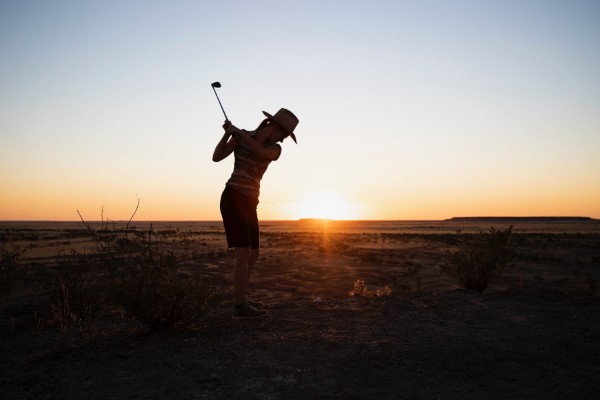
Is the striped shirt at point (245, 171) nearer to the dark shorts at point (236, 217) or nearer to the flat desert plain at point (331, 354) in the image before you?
the dark shorts at point (236, 217)

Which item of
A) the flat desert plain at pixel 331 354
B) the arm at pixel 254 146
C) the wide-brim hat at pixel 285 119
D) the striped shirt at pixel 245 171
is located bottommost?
the flat desert plain at pixel 331 354

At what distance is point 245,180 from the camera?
4598mm

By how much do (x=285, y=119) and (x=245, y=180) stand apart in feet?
2.65

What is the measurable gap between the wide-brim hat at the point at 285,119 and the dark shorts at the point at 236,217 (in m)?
0.87

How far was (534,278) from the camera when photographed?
13.3m

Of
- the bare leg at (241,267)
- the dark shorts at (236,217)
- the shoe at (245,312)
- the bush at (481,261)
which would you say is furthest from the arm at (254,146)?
the bush at (481,261)

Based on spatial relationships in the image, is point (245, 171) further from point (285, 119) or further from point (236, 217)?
point (285, 119)

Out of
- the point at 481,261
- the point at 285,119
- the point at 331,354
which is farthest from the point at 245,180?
the point at 481,261

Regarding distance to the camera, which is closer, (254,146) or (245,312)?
(254,146)

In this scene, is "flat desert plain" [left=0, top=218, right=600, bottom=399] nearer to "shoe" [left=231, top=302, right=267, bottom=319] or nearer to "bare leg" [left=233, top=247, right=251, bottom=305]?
"shoe" [left=231, top=302, right=267, bottom=319]

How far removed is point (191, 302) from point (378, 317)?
6.93ft

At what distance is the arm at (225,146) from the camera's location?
4559mm

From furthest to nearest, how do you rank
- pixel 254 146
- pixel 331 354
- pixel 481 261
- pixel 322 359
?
pixel 481 261, pixel 254 146, pixel 331 354, pixel 322 359

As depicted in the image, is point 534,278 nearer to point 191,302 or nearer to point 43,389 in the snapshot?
point 191,302
